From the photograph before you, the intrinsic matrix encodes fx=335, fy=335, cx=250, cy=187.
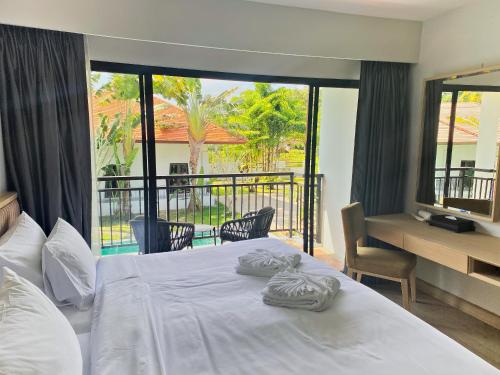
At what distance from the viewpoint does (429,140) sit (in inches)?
128

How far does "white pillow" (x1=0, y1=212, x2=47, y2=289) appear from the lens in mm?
1629

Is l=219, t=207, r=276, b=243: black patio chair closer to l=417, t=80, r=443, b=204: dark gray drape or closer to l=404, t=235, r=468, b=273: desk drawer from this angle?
l=404, t=235, r=468, b=273: desk drawer

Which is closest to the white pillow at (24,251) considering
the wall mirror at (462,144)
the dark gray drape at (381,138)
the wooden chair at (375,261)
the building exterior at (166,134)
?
the building exterior at (166,134)

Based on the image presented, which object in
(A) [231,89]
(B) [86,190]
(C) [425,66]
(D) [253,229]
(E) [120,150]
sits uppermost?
(C) [425,66]

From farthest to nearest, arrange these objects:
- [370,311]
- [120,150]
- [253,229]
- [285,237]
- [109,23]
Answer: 1. [285,237]
2. [253,229]
3. [120,150]
4. [109,23]
5. [370,311]

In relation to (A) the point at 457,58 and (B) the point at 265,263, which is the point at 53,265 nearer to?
(B) the point at 265,263

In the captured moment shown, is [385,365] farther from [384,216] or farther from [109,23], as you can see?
[109,23]

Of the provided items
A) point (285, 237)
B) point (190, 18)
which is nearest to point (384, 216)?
point (285, 237)

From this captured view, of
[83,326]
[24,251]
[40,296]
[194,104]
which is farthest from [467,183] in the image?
[24,251]

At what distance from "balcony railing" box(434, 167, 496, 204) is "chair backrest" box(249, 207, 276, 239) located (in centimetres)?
163

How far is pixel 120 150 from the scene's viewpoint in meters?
3.02

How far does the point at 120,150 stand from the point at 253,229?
59.4 inches

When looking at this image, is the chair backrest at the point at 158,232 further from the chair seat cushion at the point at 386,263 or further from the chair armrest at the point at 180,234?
the chair seat cushion at the point at 386,263

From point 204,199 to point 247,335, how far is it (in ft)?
7.59
